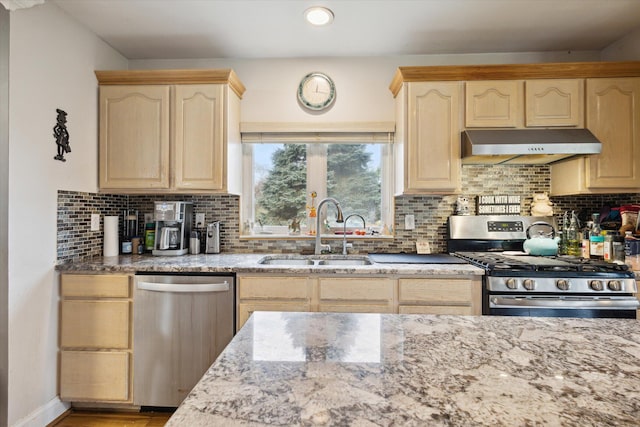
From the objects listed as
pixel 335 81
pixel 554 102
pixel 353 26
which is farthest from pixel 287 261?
pixel 554 102

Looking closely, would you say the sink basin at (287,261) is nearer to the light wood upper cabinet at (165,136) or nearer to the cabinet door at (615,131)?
the light wood upper cabinet at (165,136)

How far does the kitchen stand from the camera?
6.12 feet

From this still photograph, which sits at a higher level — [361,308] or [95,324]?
[361,308]

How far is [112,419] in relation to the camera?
2.11 metres

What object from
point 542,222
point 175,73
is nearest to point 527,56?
point 542,222

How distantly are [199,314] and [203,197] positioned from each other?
1065 mm

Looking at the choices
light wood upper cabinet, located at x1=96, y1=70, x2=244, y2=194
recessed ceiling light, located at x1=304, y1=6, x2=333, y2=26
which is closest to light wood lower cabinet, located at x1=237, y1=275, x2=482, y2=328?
light wood upper cabinet, located at x1=96, y1=70, x2=244, y2=194

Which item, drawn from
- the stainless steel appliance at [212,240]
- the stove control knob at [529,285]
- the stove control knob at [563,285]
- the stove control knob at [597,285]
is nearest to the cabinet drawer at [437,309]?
the stove control knob at [529,285]

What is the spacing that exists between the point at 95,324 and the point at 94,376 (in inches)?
12.6

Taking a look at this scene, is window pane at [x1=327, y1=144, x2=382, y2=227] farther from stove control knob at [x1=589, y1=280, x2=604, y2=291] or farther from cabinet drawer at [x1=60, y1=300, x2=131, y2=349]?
cabinet drawer at [x1=60, y1=300, x2=131, y2=349]

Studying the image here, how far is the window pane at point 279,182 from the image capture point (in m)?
2.91

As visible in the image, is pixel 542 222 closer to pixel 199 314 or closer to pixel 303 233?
pixel 303 233

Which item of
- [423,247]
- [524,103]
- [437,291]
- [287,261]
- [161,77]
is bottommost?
[437,291]

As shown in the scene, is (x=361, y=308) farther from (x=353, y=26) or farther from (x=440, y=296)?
(x=353, y=26)
